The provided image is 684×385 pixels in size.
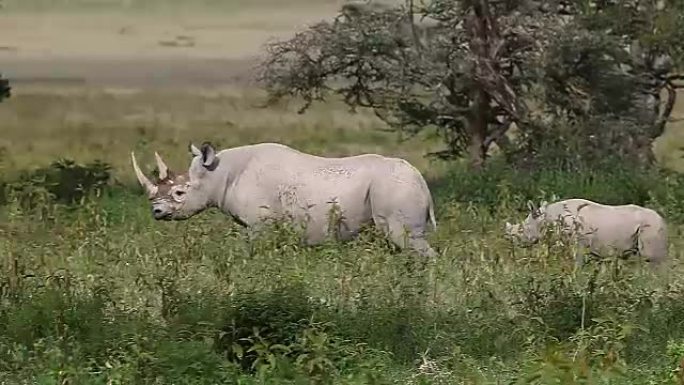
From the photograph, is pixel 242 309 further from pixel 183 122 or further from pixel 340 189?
pixel 183 122

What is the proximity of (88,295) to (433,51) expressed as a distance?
9.43m

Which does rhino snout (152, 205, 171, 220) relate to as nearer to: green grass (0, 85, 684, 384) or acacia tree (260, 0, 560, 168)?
green grass (0, 85, 684, 384)

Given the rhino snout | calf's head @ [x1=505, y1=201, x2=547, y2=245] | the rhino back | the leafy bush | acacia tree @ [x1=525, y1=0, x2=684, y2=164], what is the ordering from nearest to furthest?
the rhino back
calf's head @ [x1=505, y1=201, x2=547, y2=245]
the rhino snout
the leafy bush
acacia tree @ [x1=525, y1=0, x2=684, y2=164]

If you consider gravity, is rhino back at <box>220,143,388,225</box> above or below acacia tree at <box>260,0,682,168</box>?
above

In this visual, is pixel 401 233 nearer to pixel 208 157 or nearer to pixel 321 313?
pixel 208 157

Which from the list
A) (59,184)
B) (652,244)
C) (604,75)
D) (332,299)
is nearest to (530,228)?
(652,244)

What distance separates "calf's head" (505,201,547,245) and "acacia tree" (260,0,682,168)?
5508 millimetres

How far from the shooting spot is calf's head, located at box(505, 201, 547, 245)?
11.0 meters

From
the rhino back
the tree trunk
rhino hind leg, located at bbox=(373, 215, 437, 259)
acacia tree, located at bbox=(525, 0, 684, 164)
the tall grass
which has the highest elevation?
the tall grass

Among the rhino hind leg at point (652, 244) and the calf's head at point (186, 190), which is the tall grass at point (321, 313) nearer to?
the rhino hind leg at point (652, 244)

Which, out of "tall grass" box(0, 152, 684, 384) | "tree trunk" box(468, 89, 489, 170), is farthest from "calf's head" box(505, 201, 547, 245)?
"tree trunk" box(468, 89, 489, 170)

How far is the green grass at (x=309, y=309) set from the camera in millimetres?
7191

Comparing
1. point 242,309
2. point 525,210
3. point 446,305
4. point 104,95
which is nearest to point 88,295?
point 242,309

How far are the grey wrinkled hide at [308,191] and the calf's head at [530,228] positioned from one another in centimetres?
68
